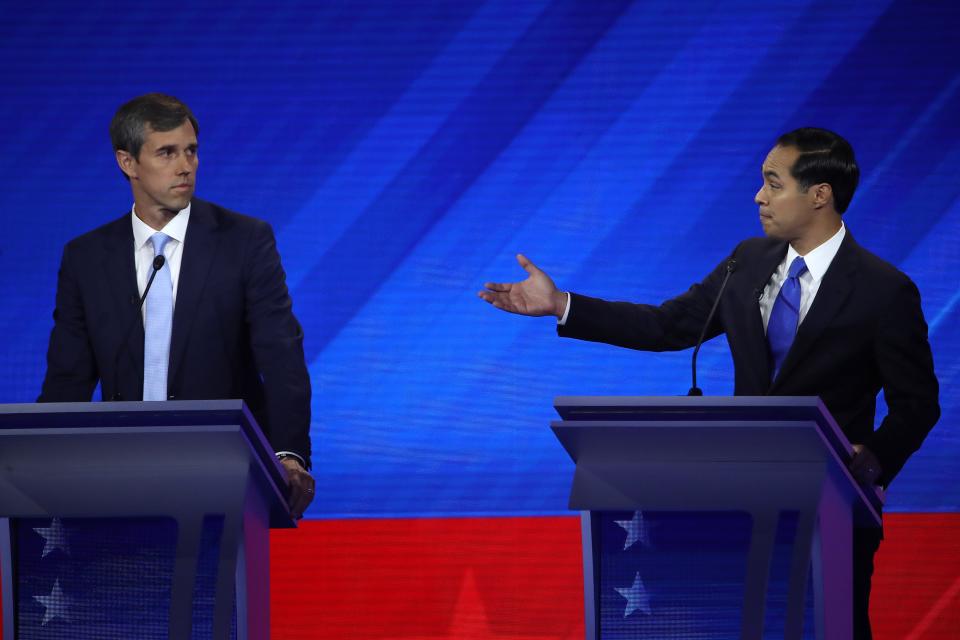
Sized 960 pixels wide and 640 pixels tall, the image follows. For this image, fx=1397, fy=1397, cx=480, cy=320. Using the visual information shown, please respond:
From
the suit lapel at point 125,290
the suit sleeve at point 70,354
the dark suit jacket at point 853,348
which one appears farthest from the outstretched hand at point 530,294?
the suit sleeve at point 70,354

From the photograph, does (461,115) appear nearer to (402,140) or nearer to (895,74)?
(402,140)

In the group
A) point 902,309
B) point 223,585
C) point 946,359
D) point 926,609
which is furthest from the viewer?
point 946,359

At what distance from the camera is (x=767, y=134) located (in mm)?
4379

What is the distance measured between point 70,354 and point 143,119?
1.76 feet

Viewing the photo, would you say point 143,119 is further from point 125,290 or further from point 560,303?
point 560,303

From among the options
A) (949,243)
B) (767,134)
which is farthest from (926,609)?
(767,134)

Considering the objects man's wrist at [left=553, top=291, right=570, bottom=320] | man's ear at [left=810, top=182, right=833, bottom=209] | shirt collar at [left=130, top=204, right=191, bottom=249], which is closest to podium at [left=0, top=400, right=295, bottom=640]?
shirt collar at [left=130, top=204, right=191, bottom=249]

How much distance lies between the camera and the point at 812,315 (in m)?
2.86

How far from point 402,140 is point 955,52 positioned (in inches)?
69.4

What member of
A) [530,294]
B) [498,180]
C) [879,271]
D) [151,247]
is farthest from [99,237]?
[498,180]

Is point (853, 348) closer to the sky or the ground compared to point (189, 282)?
closer to the ground

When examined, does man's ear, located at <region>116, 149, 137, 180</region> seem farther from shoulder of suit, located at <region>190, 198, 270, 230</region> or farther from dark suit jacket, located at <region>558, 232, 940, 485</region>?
dark suit jacket, located at <region>558, 232, 940, 485</region>

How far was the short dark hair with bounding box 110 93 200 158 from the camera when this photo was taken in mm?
3010

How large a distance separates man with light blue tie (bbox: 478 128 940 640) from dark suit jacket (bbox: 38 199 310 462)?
476mm
